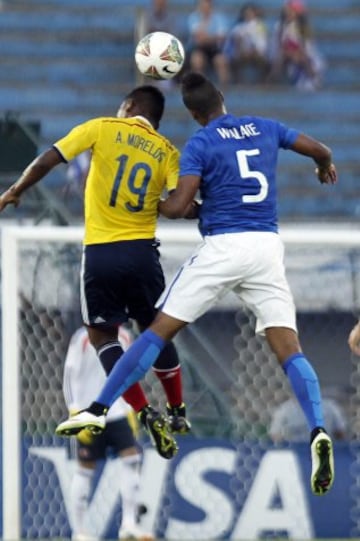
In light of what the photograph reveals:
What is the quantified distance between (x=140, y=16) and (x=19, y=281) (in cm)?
806

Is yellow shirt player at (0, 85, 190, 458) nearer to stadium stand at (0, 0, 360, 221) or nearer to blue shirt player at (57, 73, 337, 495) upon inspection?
blue shirt player at (57, 73, 337, 495)

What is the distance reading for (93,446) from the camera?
12359 millimetres

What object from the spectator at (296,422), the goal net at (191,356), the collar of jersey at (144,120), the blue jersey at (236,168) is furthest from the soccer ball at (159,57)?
the spectator at (296,422)

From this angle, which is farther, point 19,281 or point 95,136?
point 19,281

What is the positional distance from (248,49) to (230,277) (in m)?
10.8

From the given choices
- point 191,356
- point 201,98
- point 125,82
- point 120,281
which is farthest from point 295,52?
point 120,281

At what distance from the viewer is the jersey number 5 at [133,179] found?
931 cm

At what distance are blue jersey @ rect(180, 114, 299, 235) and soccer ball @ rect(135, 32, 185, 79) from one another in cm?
41

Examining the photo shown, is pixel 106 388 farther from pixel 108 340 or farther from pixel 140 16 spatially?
pixel 140 16

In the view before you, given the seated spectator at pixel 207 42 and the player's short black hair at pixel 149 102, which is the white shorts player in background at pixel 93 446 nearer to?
the player's short black hair at pixel 149 102

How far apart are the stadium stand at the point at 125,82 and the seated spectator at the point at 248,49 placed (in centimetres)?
29

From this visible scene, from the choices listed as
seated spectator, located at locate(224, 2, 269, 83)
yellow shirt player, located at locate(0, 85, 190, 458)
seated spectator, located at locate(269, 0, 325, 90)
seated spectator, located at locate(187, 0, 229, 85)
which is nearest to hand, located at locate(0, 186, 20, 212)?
yellow shirt player, located at locate(0, 85, 190, 458)

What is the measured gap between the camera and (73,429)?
358 inches

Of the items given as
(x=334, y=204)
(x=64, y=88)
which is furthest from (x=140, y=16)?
(x=334, y=204)
